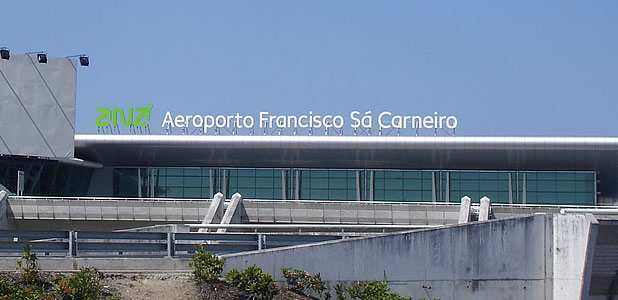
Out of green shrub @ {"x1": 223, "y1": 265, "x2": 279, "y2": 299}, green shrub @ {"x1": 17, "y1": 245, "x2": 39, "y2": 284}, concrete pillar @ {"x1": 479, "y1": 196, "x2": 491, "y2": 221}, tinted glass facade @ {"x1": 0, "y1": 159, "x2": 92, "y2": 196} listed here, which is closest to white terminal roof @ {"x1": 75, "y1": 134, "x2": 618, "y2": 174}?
tinted glass facade @ {"x1": 0, "y1": 159, "x2": 92, "y2": 196}

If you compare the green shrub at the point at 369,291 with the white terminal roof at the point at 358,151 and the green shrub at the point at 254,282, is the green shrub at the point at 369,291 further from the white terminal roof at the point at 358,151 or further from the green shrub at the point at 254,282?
the white terminal roof at the point at 358,151

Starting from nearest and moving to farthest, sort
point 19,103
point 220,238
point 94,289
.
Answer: point 94,289
point 220,238
point 19,103

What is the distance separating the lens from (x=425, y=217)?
5266 centimetres

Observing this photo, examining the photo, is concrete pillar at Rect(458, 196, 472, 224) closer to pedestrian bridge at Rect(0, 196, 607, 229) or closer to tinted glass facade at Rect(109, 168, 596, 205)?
pedestrian bridge at Rect(0, 196, 607, 229)

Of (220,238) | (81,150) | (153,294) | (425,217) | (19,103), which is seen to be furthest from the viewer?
(81,150)

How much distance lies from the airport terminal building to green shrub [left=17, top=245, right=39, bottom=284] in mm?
43656

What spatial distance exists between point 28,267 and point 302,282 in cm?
615

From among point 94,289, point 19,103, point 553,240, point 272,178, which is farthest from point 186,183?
point 94,289

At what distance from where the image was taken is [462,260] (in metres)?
28.2

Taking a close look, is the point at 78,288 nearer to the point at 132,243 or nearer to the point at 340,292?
the point at 132,243

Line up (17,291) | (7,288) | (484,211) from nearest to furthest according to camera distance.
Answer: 1. (17,291)
2. (7,288)
3. (484,211)

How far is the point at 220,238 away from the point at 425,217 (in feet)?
86.7

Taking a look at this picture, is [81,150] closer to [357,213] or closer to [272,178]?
[272,178]

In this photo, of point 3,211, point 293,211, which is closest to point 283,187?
point 293,211
